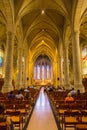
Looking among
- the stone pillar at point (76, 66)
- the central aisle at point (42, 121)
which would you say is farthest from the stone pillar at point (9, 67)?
the central aisle at point (42, 121)

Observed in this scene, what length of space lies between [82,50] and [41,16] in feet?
51.1

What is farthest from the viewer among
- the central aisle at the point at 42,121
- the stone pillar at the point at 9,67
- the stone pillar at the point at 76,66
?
the stone pillar at the point at 76,66

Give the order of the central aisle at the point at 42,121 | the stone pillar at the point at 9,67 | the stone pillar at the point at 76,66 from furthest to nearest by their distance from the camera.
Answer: the stone pillar at the point at 76,66, the stone pillar at the point at 9,67, the central aisle at the point at 42,121

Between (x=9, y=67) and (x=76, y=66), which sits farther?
(x=76, y=66)

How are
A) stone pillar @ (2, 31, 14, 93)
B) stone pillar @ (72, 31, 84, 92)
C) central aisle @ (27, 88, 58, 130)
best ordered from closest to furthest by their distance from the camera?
1. central aisle @ (27, 88, 58, 130)
2. stone pillar @ (2, 31, 14, 93)
3. stone pillar @ (72, 31, 84, 92)

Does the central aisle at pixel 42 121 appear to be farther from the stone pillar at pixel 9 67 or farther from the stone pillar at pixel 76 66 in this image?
the stone pillar at pixel 76 66

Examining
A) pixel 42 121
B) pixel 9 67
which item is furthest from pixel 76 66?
pixel 42 121

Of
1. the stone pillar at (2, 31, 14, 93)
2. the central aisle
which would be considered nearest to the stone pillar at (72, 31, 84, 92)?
the stone pillar at (2, 31, 14, 93)

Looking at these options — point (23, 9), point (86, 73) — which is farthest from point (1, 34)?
point (86, 73)

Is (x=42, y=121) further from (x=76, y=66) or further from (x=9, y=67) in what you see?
(x=76, y=66)

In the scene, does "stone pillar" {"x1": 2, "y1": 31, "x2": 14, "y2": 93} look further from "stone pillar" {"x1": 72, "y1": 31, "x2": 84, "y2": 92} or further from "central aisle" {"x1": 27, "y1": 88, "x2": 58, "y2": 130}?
"central aisle" {"x1": 27, "y1": 88, "x2": 58, "y2": 130}

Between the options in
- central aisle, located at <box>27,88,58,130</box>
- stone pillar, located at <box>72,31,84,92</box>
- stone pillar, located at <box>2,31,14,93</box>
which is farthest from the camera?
stone pillar, located at <box>72,31,84,92</box>

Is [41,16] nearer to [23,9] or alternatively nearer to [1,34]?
[23,9]

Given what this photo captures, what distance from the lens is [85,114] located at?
16.0ft
